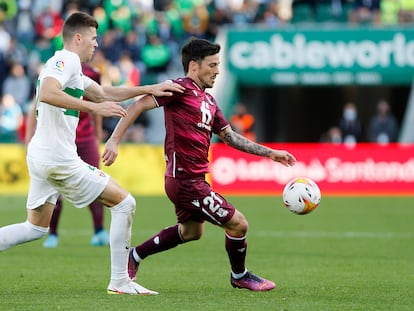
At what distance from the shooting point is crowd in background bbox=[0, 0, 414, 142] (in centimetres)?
2684

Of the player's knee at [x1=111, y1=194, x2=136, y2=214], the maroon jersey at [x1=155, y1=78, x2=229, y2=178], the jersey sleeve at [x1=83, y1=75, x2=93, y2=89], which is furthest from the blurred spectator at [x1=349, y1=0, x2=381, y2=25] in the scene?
the player's knee at [x1=111, y1=194, x2=136, y2=214]

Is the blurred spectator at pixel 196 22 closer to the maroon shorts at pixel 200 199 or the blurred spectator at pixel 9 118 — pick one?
the blurred spectator at pixel 9 118

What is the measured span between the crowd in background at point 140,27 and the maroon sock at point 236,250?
55.9 feet

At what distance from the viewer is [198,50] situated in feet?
28.8

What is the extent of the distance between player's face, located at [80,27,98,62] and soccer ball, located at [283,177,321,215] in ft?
6.93

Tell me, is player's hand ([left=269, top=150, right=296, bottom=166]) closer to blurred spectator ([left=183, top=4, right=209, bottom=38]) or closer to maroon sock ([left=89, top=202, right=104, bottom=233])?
maroon sock ([left=89, top=202, right=104, bottom=233])

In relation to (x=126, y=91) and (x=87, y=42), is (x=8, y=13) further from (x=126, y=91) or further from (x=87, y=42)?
(x=87, y=42)

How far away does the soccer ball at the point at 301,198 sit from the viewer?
8.99m

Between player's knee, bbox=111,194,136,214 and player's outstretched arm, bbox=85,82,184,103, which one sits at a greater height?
player's outstretched arm, bbox=85,82,184,103

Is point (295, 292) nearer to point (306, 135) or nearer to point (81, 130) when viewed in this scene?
point (81, 130)

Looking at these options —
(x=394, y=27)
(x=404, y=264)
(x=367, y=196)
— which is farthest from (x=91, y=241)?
(x=394, y=27)

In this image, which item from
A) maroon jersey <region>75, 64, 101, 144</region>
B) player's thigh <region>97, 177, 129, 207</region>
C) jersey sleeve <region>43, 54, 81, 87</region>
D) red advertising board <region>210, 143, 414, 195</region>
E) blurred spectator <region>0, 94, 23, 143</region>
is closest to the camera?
jersey sleeve <region>43, 54, 81, 87</region>

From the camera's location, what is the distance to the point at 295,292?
28.8ft

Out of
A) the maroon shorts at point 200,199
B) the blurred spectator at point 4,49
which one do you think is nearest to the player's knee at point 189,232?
the maroon shorts at point 200,199
